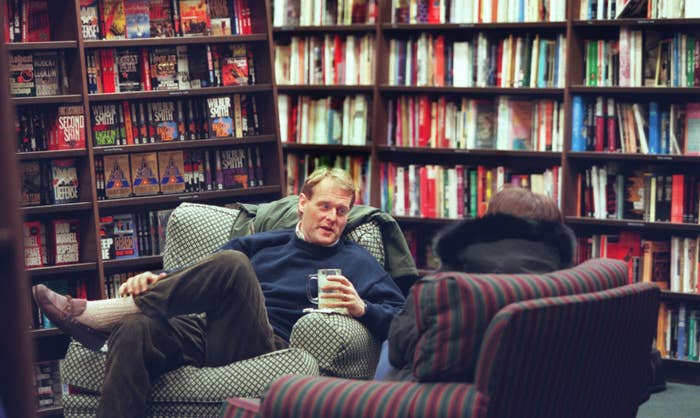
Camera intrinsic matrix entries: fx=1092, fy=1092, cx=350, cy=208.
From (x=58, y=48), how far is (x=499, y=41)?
2.24 metres

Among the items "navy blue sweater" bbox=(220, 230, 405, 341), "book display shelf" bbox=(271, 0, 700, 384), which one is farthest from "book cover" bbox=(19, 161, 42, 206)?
"book display shelf" bbox=(271, 0, 700, 384)

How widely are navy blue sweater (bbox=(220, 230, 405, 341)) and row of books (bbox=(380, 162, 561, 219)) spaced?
188 centimetres

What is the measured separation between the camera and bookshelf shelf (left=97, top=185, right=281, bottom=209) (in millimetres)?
5215

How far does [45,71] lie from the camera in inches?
199

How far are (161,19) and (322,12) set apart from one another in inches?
42.9

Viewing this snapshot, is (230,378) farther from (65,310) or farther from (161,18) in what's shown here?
(161,18)

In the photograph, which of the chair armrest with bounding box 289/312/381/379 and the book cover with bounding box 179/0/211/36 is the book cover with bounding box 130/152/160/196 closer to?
the book cover with bounding box 179/0/211/36

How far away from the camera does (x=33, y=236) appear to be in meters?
5.07

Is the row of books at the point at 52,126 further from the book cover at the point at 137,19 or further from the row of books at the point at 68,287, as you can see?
the row of books at the point at 68,287

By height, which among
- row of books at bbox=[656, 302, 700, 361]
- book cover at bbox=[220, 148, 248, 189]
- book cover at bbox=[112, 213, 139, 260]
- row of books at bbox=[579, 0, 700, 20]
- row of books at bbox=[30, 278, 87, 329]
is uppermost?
row of books at bbox=[579, 0, 700, 20]

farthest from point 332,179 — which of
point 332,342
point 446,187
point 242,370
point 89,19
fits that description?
point 446,187


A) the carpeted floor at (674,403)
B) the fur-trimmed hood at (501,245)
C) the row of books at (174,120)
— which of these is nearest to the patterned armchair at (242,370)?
the fur-trimmed hood at (501,245)

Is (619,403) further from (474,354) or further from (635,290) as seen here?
(474,354)

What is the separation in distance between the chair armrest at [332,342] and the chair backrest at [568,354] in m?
0.93
